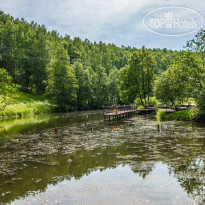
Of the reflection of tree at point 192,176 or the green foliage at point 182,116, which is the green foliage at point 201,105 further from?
the reflection of tree at point 192,176

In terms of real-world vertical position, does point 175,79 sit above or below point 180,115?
above

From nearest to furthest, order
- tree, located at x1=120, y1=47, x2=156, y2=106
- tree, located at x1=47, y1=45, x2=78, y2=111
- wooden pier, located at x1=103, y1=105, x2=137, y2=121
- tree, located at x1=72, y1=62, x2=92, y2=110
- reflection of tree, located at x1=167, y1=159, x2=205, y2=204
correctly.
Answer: reflection of tree, located at x1=167, y1=159, x2=205, y2=204
wooden pier, located at x1=103, y1=105, x2=137, y2=121
tree, located at x1=120, y1=47, x2=156, y2=106
tree, located at x1=47, y1=45, x2=78, y2=111
tree, located at x1=72, y1=62, x2=92, y2=110

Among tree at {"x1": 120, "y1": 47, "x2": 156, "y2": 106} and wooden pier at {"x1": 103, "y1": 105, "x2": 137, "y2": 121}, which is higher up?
tree at {"x1": 120, "y1": 47, "x2": 156, "y2": 106}

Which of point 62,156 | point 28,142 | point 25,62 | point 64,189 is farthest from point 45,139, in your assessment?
point 25,62

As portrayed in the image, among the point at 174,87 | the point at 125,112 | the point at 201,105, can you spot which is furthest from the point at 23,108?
the point at 201,105

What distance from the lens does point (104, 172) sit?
14.2 m

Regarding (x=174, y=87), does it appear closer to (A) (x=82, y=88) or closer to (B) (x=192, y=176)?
(B) (x=192, y=176)

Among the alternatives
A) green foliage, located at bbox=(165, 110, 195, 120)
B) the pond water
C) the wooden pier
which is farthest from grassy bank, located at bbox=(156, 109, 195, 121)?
the pond water

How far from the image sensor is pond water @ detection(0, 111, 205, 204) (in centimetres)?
1060

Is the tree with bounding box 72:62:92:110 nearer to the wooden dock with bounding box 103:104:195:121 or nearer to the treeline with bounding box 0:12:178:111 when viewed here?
the treeline with bounding box 0:12:178:111

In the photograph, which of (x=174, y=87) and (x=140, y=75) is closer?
(x=174, y=87)

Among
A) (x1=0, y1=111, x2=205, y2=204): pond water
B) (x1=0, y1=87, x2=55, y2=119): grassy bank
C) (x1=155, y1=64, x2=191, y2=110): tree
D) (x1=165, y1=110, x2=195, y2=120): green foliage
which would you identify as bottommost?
(x1=0, y1=111, x2=205, y2=204): pond water

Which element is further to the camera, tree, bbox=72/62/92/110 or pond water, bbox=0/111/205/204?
tree, bbox=72/62/92/110

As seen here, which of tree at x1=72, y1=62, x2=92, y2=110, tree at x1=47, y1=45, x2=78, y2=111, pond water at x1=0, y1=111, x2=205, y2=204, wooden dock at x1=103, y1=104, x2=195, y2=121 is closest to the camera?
pond water at x1=0, y1=111, x2=205, y2=204
